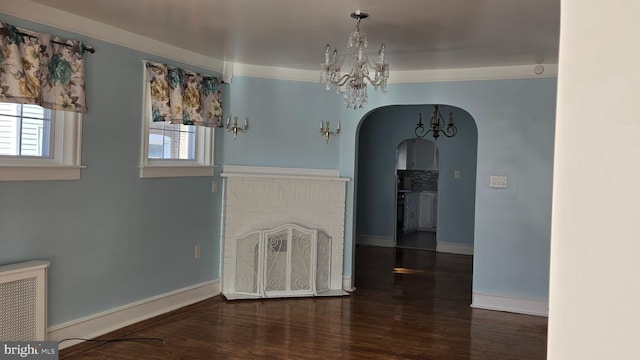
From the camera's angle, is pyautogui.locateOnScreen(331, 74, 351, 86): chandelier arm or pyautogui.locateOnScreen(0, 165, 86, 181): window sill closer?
pyautogui.locateOnScreen(0, 165, 86, 181): window sill

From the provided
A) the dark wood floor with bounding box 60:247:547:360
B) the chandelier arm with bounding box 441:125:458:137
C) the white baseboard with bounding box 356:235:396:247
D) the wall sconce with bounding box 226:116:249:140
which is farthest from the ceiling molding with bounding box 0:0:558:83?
the white baseboard with bounding box 356:235:396:247

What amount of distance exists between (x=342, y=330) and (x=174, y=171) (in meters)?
2.03

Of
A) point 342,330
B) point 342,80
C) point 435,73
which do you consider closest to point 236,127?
point 342,80

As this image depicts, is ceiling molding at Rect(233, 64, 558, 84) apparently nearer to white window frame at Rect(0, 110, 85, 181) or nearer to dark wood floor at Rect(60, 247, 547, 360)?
white window frame at Rect(0, 110, 85, 181)

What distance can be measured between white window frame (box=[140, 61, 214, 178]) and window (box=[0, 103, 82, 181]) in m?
0.67

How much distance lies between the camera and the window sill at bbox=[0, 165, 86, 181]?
3.20m

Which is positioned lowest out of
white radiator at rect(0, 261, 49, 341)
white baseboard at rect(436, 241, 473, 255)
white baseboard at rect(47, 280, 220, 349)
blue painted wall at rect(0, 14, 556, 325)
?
white baseboard at rect(47, 280, 220, 349)

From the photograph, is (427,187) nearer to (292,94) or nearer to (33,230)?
(292,94)

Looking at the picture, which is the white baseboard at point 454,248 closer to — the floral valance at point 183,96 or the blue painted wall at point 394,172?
the blue painted wall at point 394,172

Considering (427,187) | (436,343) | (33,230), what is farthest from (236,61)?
(427,187)

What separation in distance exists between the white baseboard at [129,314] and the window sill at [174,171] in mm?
1072

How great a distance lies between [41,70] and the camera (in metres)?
3.34

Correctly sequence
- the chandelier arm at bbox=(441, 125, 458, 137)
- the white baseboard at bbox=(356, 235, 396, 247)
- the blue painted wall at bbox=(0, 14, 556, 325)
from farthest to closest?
the white baseboard at bbox=(356, 235, 396, 247)
the chandelier arm at bbox=(441, 125, 458, 137)
the blue painted wall at bbox=(0, 14, 556, 325)

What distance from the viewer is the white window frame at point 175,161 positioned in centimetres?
Result: 430
